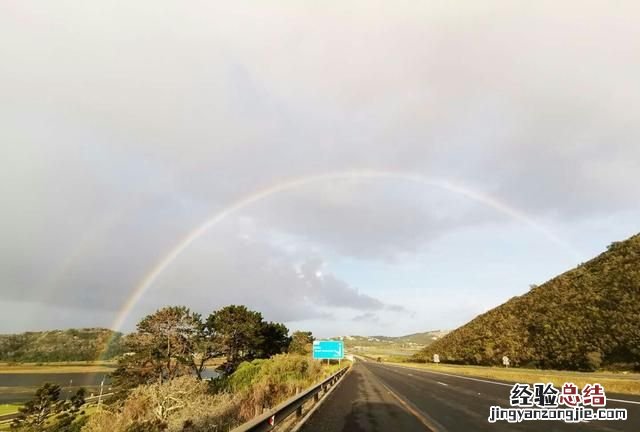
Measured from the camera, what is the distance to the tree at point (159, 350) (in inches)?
2261

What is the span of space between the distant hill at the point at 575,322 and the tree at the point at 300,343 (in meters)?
36.9

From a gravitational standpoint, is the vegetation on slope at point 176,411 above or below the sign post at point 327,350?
below

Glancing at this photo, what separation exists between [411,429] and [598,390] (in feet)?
49.5

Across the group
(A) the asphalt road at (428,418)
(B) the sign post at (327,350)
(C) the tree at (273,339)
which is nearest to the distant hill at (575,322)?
(B) the sign post at (327,350)

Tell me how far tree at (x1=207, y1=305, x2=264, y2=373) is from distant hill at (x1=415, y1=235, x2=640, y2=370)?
4354cm

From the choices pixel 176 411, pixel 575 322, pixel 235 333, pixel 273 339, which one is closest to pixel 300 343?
pixel 273 339

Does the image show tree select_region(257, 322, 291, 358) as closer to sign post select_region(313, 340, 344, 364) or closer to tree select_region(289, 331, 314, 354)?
tree select_region(289, 331, 314, 354)

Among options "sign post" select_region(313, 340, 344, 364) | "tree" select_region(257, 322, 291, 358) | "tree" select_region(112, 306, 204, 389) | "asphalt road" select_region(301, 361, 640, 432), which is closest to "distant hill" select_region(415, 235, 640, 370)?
"sign post" select_region(313, 340, 344, 364)

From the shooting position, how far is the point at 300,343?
110 meters

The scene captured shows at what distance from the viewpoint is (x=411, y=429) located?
437 inches

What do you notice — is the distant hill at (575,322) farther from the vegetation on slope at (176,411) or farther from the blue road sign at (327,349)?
the vegetation on slope at (176,411)

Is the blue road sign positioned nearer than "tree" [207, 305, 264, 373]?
Yes

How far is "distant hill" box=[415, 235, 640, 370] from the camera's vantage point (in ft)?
154

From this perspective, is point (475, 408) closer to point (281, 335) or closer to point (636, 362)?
point (636, 362)
